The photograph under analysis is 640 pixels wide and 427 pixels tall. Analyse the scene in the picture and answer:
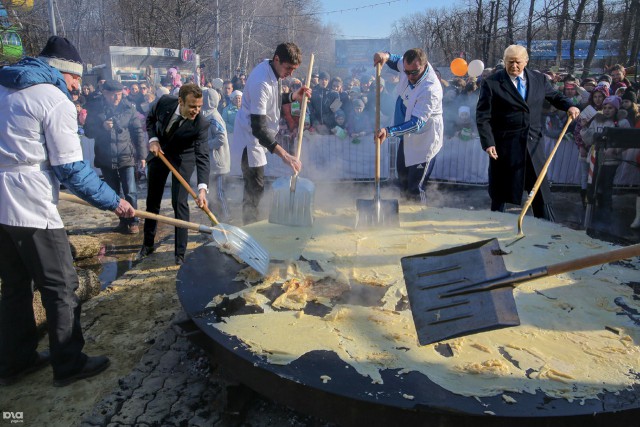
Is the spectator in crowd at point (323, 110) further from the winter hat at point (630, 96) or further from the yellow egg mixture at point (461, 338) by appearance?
the yellow egg mixture at point (461, 338)

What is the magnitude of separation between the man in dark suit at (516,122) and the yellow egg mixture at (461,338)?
975 mm

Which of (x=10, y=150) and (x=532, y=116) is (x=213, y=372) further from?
(x=532, y=116)

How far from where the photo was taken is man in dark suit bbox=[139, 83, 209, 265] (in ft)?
14.2

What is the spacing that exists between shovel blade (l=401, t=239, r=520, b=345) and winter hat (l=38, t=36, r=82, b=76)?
227 centimetres

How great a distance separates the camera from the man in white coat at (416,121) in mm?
4555

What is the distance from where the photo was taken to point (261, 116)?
14.6 ft

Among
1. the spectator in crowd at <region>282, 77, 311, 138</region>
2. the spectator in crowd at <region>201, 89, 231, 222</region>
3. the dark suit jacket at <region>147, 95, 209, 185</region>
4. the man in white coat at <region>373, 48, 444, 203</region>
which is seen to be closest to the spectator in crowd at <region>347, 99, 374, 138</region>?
the spectator in crowd at <region>282, 77, 311, 138</region>

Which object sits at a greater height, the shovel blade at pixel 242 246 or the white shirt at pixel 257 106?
the white shirt at pixel 257 106

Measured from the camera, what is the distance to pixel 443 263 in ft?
7.84

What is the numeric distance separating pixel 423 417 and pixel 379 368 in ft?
1.03

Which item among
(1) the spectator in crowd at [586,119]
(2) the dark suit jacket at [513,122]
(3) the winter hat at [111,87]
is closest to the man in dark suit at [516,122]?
(2) the dark suit jacket at [513,122]

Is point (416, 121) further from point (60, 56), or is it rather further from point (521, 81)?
point (60, 56)

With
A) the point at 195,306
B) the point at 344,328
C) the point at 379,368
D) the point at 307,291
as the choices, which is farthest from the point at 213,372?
the point at 379,368

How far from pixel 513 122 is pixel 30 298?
14.0ft
